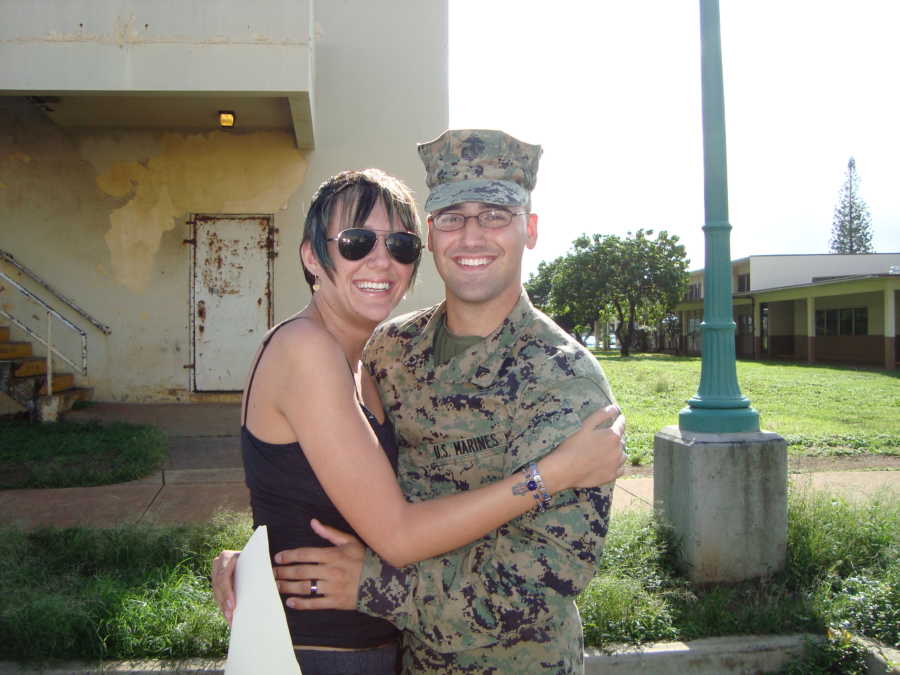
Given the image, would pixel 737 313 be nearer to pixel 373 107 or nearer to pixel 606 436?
pixel 373 107

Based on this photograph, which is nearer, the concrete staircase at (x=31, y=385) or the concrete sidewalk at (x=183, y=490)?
the concrete sidewalk at (x=183, y=490)

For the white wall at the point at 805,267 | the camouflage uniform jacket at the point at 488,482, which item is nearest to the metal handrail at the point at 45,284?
the camouflage uniform jacket at the point at 488,482

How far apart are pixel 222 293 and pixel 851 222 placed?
67.8m

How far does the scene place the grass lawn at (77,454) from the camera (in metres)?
5.59

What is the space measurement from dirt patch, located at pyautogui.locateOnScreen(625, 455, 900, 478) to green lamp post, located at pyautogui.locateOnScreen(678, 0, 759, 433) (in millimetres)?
2643

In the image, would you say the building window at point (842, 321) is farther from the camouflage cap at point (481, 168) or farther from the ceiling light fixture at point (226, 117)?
the camouflage cap at point (481, 168)

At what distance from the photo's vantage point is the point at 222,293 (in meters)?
8.64

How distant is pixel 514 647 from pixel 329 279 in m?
1.01

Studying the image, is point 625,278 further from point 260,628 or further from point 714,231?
point 260,628

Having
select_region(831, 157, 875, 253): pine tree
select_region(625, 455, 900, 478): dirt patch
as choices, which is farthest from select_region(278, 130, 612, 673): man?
select_region(831, 157, 875, 253): pine tree

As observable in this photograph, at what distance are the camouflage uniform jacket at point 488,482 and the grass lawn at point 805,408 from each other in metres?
5.92

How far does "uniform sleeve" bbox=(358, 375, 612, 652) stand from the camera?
5.09 ft

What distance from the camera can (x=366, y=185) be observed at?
6.05 ft

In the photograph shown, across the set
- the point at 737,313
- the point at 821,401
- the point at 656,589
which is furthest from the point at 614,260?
the point at 656,589
